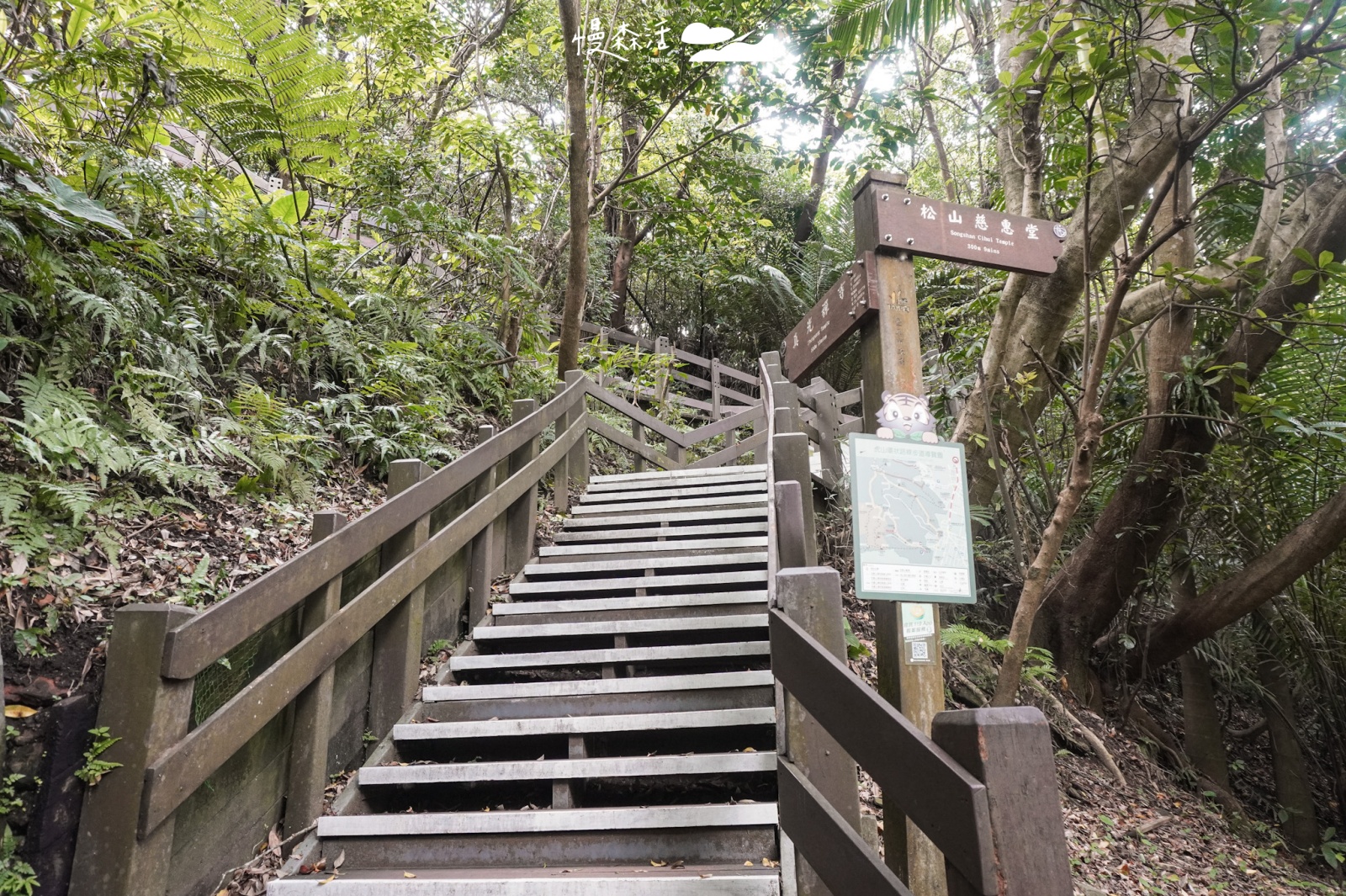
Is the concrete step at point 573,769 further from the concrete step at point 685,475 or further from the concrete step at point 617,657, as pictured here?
the concrete step at point 685,475

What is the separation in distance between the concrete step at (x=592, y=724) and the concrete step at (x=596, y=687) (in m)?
0.17

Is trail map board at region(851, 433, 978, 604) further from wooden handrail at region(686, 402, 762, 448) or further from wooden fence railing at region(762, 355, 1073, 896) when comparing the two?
wooden handrail at region(686, 402, 762, 448)

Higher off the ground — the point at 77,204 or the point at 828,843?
the point at 77,204

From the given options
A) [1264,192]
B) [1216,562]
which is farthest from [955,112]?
[1216,562]

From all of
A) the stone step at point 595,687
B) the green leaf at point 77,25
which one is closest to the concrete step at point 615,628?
the stone step at point 595,687

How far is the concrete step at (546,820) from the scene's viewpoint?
2.67m

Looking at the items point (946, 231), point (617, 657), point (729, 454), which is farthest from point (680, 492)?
point (946, 231)

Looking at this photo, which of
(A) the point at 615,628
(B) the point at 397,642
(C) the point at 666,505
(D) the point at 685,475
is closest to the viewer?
(B) the point at 397,642

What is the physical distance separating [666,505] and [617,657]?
7.61ft

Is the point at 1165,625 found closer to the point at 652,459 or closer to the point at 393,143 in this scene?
the point at 652,459

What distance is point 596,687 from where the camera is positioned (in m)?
3.59

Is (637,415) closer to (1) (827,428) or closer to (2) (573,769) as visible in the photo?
(1) (827,428)

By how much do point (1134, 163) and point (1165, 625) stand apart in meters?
3.86

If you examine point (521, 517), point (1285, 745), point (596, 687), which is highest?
point (521, 517)
